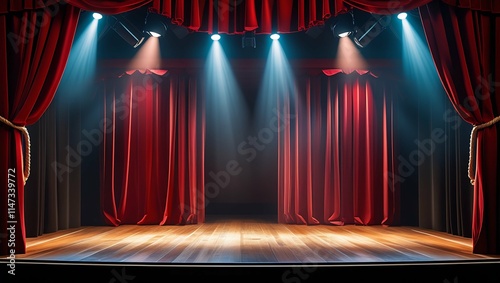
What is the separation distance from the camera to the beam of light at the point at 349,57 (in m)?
5.75

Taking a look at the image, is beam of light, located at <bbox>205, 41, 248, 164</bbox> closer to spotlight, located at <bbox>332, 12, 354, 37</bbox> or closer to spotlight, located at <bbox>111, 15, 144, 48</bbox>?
spotlight, located at <bbox>111, 15, 144, 48</bbox>

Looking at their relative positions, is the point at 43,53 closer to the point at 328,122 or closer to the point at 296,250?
the point at 296,250

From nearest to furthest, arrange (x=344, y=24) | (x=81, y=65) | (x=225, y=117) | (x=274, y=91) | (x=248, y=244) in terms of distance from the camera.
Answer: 1. (x=248, y=244)
2. (x=344, y=24)
3. (x=81, y=65)
4. (x=274, y=91)
5. (x=225, y=117)

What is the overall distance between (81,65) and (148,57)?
2.60 feet

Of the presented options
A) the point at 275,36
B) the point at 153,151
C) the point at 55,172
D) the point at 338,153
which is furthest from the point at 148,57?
the point at 338,153

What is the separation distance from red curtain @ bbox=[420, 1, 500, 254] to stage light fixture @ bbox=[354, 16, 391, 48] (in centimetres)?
142

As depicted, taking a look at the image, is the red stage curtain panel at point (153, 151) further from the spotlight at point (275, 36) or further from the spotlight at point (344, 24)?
the spotlight at point (344, 24)

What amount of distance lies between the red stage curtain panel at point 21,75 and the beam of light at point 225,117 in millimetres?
2772

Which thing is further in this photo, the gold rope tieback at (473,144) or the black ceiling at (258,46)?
the black ceiling at (258,46)

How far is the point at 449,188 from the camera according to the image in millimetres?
4859

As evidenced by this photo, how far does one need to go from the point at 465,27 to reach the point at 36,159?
413 cm

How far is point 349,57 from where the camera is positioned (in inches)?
228

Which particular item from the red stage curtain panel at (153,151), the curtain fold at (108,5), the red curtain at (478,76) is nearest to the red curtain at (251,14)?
the curtain fold at (108,5)

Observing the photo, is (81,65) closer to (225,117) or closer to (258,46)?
(225,117)
